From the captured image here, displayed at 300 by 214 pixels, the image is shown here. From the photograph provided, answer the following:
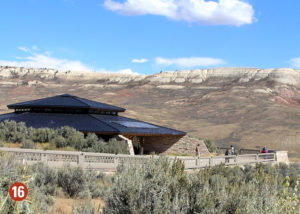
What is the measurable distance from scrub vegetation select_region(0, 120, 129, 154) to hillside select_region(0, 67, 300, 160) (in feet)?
126

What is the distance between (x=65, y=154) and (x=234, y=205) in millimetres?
12196

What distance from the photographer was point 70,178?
12.7m

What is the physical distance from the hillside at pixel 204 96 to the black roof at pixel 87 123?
106 ft

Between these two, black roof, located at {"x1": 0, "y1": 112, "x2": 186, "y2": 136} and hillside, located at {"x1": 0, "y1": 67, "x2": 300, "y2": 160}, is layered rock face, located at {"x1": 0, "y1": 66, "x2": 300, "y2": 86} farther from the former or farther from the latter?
black roof, located at {"x1": 0, "y1": 112, "x2": 186, "y2": 136}

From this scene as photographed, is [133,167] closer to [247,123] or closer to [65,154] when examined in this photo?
[65,154]

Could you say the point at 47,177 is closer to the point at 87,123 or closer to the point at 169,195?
the point at 169,195

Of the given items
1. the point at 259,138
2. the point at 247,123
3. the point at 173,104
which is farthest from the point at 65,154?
the point at 173,104

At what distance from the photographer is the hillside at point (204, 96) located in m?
69.5

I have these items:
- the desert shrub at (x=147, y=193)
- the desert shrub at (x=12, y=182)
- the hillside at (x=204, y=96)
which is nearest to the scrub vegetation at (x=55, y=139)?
the desert shrub at (x=12, y=182)

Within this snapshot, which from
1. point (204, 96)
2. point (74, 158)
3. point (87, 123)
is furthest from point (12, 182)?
point (204, 96)

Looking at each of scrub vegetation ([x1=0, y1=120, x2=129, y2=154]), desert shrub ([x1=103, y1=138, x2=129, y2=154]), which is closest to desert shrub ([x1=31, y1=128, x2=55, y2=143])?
scrub vegetation ([x1=0, y1=120, x2=129, y2=154])

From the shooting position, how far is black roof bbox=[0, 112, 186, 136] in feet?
86.2

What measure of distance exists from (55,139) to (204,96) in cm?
8470

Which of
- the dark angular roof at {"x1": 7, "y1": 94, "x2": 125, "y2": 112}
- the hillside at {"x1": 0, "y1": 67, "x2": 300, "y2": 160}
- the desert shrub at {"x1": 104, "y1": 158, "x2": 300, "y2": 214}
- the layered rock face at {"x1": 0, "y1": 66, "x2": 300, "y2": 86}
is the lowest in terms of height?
the desert shrub at {"x1": 104, "y1": 158, "x2": 300, "y2": 214}
